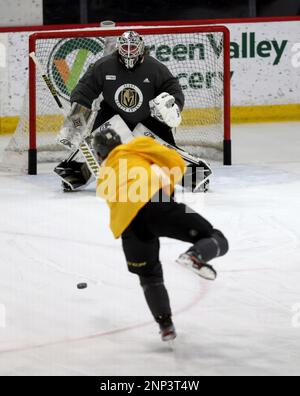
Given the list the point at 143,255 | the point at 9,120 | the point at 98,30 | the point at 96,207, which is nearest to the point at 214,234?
the point at 143,255

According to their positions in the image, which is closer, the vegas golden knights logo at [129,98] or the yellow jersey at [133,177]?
the yellow jersey at [133,177]

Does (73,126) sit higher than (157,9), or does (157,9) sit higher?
(157,9)

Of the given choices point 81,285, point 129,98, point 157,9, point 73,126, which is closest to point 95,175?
point 73,126

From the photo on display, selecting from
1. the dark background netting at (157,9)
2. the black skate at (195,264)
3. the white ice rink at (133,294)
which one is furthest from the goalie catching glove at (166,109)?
the dark background netting at (157,9)

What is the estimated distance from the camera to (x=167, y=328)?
3996 millimetres

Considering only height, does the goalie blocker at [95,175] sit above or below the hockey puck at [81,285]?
above

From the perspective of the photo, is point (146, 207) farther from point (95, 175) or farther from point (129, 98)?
point (95, 175)

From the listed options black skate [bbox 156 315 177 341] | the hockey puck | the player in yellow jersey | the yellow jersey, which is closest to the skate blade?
the player in yellow jersey

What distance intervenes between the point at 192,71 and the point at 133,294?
12.2 ft

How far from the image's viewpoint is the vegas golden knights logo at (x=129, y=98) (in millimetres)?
6742

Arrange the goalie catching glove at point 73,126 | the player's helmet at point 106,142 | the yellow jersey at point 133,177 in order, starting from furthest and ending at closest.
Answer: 1. the goalie catching glove at point 73,126
2. the player's helmet at point 106,142
3. the yellow jersey at point 133,177

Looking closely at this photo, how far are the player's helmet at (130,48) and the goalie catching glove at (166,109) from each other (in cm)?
36

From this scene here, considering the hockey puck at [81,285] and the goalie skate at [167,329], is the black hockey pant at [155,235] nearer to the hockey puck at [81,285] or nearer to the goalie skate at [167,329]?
the goalie skate at [167,329]

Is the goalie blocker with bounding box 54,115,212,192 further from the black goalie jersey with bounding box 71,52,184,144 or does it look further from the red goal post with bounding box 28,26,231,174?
the red goal post with bounding box 28,26,231,174
